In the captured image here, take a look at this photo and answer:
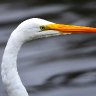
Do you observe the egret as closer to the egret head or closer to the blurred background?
the egret head

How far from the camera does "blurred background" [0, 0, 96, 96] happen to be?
761cm

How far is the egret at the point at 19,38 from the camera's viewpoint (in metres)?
4.87

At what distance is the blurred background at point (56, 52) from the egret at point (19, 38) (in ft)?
7.80

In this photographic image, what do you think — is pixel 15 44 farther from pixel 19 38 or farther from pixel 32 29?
pixel 32 29

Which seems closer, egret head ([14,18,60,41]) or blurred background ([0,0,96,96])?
egret head ([14,18,60,41])

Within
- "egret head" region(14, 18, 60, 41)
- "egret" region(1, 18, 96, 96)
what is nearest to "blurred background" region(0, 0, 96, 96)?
"egret" region(1, 18, 96, 96)

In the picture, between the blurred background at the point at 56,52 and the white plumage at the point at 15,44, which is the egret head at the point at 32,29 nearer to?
the white plumage at the point at 15,44

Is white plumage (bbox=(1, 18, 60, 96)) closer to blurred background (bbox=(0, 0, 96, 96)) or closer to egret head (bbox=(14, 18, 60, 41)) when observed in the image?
egret head (bbox=(14, 18, 60, 41))

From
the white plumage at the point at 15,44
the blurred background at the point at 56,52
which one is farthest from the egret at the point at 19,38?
the blurred background at the point at 56,52

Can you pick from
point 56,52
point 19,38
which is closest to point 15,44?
point 19,38

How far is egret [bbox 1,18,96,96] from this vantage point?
4867mm

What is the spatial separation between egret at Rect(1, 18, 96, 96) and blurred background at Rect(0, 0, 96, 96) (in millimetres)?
2378

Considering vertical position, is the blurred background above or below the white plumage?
above

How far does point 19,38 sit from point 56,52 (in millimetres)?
3462
